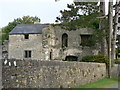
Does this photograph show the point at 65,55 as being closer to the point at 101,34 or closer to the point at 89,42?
the point at 89,42

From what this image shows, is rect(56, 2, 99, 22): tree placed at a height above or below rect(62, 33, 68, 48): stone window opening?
above

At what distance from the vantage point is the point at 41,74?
1362 centimetres

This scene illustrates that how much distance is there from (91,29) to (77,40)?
2.60 meters

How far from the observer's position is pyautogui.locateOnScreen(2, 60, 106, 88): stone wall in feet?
40.4

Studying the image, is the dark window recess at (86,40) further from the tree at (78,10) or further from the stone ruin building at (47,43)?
the tree at (78,10)

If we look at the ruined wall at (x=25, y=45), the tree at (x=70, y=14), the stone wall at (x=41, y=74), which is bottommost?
the stone wall at (x=41, y=74)

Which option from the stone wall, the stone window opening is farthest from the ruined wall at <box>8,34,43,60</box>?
the stone wall

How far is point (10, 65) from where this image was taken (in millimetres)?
12266

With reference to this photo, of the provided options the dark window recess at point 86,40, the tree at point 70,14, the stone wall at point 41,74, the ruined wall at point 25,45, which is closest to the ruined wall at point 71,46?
the dark window recess at point 86,40

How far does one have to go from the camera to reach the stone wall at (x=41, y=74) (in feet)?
40.4

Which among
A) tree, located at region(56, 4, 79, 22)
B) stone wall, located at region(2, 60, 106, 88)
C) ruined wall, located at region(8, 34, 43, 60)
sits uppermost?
tree, located at region(56, 4, 79, 22)

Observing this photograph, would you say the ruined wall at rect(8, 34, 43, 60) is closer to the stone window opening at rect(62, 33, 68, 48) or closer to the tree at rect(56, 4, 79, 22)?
the stone window opening at rect(62, 33, 68, 48)

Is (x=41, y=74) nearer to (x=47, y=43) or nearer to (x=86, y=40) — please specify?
(x=47, y=43)

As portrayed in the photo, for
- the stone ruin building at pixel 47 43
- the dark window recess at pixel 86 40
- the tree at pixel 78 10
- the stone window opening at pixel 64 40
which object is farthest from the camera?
the stone window opening at pixel 64 40
